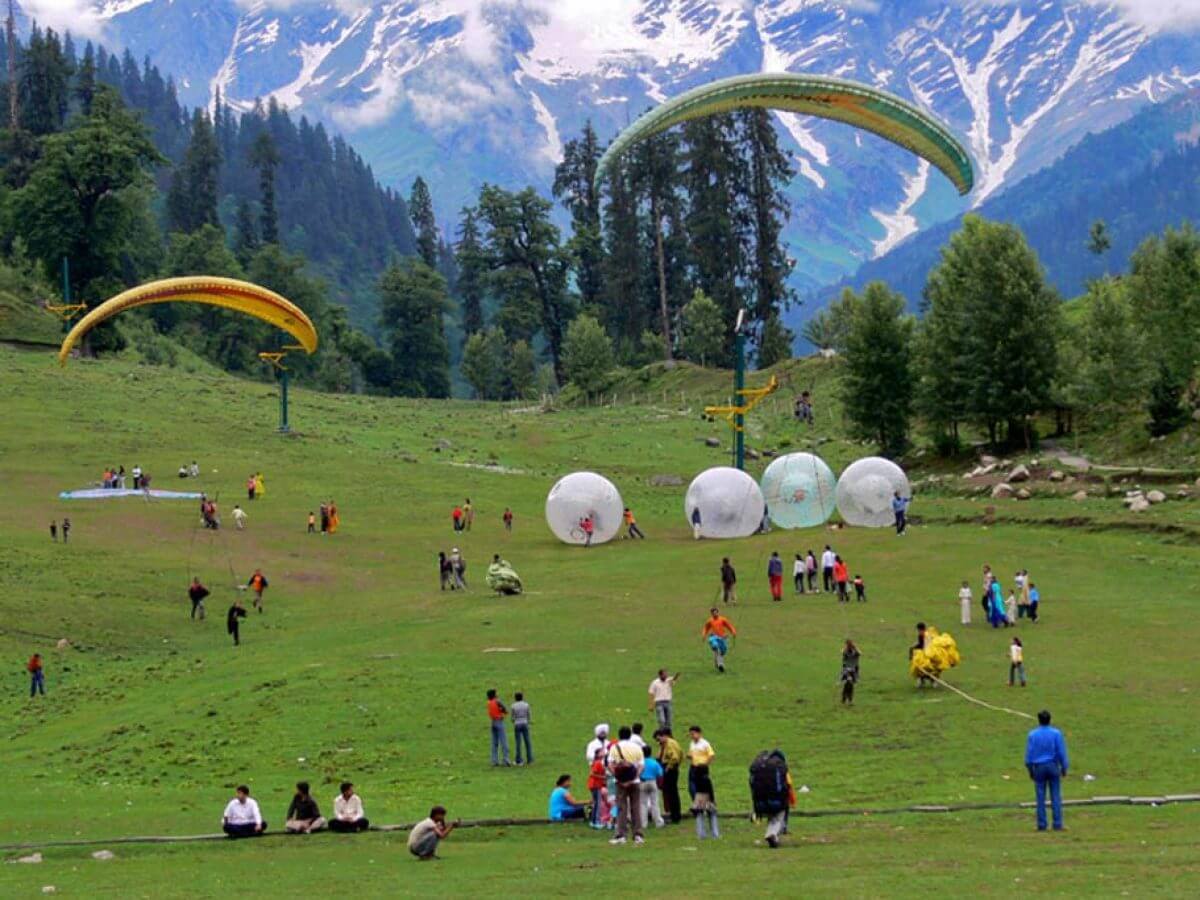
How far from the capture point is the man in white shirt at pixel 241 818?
23.6 m

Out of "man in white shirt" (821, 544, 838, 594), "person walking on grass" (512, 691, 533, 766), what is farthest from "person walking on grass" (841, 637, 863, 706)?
"man in white shirt" (821, 544, 838, 594)

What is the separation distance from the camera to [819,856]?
2044 centimetres

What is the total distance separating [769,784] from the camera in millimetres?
21125

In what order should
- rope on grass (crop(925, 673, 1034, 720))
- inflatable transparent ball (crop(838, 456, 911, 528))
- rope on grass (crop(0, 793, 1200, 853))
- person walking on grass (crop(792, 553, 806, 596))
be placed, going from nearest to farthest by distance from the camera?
rope on grass (crop(0, 793, 1200, 853)) → rope on grass (crop(925, 673, 1034, 720)) → person walking on grass (crop(792, 553, 806, 596)) → inflatable transparent ball (crop(838, 456, 911, 528))

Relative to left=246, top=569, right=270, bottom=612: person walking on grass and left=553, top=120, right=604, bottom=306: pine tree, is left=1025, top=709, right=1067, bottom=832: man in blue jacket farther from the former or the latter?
left=553, top=120, right=604, bottom=306: pine tree

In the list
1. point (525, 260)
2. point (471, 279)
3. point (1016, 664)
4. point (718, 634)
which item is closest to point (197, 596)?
point (718, 634)

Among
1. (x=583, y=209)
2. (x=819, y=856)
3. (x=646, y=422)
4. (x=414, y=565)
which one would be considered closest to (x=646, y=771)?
(x=819, y=856)

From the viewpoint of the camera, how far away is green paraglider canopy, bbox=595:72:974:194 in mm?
50094

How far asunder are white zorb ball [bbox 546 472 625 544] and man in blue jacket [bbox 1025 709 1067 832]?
1457 inches

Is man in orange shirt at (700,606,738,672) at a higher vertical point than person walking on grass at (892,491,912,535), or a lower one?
lower

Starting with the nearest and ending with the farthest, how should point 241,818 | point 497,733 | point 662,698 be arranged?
point 241,818 → point 497,733 → point 662,698

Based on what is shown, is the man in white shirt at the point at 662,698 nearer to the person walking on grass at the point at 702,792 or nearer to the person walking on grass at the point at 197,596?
the person walking on grass at the point at 702,792

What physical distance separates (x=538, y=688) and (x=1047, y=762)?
14531 mm

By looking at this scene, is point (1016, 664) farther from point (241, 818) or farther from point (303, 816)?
point (241, 818)
